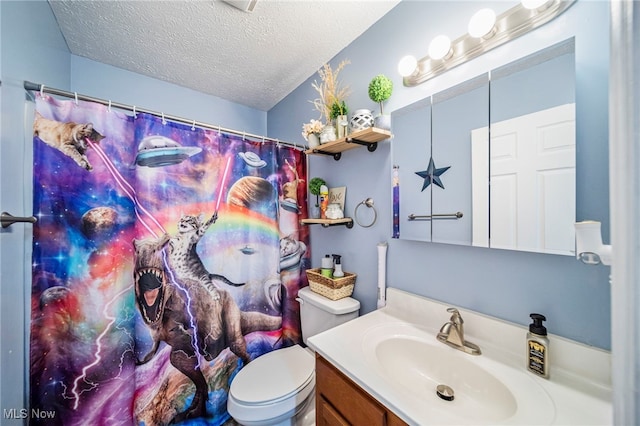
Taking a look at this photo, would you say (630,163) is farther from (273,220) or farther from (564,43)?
(273,220)

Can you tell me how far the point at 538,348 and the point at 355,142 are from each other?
1.06 m

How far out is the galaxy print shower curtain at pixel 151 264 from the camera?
94cm

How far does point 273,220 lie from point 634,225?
1.43 m

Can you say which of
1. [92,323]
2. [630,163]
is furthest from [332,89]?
[92,323]

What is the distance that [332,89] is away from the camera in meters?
1.34

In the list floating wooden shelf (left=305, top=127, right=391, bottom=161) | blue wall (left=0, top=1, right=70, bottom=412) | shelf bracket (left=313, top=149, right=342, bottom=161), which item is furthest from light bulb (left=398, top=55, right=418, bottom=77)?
blue wall (left=0, top=1, right=70, bottom=412)

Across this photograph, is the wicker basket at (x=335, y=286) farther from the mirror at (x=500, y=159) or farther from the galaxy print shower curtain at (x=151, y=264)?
the mirror at (x=500, y=159)

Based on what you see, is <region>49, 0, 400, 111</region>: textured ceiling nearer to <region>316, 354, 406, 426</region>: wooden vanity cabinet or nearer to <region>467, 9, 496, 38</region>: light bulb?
<region>467, 9, 496, 38</region>: light bulb

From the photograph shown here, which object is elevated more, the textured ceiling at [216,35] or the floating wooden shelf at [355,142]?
the textured ceiling at [216,35]

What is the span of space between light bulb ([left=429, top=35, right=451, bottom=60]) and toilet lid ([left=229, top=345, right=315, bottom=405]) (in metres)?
1.62

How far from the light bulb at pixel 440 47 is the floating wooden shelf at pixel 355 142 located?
1.14 feet

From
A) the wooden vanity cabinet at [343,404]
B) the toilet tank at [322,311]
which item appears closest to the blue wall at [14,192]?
the wooden vanity cabinet at [343,404]

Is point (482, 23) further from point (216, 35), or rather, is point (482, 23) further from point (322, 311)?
point (322, 311)

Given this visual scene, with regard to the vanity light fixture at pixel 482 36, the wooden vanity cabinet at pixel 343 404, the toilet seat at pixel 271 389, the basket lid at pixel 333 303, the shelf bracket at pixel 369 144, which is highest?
the vanity light fixture at pixel 482 36
